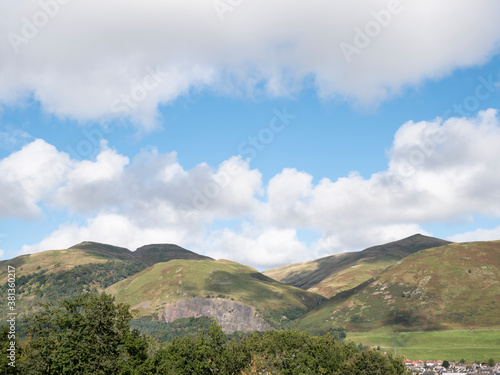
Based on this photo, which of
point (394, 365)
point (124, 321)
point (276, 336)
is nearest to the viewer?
point (124, 321)

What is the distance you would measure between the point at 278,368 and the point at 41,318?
58.9 metres

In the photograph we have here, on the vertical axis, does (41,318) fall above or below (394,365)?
above

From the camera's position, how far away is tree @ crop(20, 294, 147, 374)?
219 feet

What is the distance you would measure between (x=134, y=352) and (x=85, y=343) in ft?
32.3

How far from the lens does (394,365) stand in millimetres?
103125

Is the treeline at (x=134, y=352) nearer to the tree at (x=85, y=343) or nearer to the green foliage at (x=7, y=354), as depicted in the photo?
the tree at (x=85, y=343)

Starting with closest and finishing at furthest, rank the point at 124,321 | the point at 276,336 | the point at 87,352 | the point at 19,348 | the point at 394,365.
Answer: the point at 87,352 < the point at 124,321 < the point at 19,348 < the point at 394,365 < the point at 276,336

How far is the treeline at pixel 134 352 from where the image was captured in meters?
67.4

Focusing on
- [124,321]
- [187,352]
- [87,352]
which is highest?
[124,321]

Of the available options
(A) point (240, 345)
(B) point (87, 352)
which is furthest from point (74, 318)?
(A) point (240, 345)

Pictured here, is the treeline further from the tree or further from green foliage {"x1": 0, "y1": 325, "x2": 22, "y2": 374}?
green foliage {"x1": 0, "y1": 325, "x2": 22, "y2": 374}

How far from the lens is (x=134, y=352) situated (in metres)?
73.9

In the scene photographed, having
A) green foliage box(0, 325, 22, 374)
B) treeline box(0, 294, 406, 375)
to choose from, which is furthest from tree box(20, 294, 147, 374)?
green foliage box(0, 325, 22, 374)

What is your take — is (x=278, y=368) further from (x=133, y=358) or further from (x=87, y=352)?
(x=87, y=352)
